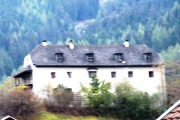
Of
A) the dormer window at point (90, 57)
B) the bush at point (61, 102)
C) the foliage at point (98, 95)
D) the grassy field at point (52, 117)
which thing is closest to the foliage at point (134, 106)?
the foliage at point (98, 95)

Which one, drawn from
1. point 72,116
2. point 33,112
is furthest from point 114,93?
point 33,112

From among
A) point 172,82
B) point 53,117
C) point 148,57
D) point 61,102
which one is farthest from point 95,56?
point 53,117

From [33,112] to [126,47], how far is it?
1905cm

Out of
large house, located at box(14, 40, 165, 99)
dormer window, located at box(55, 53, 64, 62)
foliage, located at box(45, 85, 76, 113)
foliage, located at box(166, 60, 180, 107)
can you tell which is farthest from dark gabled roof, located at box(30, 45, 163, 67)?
foliage, located at box(45, 85, 76, 113)

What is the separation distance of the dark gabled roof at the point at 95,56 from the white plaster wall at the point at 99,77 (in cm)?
65

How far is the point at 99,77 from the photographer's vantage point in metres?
79.3

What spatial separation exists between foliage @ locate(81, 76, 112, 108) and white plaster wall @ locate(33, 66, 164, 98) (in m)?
2.20

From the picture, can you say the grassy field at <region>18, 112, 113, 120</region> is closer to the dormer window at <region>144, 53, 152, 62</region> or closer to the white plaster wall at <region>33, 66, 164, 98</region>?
the white plaster wall at <region>33, 66, 164, 98</region>

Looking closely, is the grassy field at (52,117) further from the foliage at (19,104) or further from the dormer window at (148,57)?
the dormer window at (148,57)

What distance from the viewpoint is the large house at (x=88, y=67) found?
77.1m

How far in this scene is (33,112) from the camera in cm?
6981

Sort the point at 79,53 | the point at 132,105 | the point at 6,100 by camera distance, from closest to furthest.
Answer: the point at 6,100
the point at 132,105
the point at 79,53

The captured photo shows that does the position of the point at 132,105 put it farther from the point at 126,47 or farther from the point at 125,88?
the point at 126,47

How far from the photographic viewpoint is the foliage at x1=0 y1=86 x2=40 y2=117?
68.8 meters
